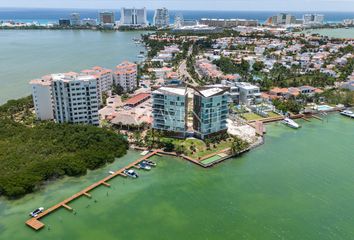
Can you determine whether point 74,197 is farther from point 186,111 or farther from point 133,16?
point 133,16

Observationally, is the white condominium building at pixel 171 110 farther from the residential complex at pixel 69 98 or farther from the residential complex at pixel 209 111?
the residential complex at pixel 69 98

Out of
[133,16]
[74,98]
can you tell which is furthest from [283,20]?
[74,98]

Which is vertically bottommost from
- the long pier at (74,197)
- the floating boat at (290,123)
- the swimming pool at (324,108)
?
the long pier at (74,197)

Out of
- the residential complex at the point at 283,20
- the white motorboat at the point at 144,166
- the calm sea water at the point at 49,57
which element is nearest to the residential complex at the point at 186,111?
the white motorboat at the point at 144,166

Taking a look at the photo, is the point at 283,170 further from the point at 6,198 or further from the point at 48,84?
the point at 48,84

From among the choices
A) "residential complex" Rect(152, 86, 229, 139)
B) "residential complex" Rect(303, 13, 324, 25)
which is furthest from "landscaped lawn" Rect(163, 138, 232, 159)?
"residential complex" Rect(303, 13, 324, 25)

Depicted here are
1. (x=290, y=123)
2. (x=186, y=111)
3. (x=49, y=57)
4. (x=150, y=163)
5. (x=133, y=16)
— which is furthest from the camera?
(x=133, y=16)
